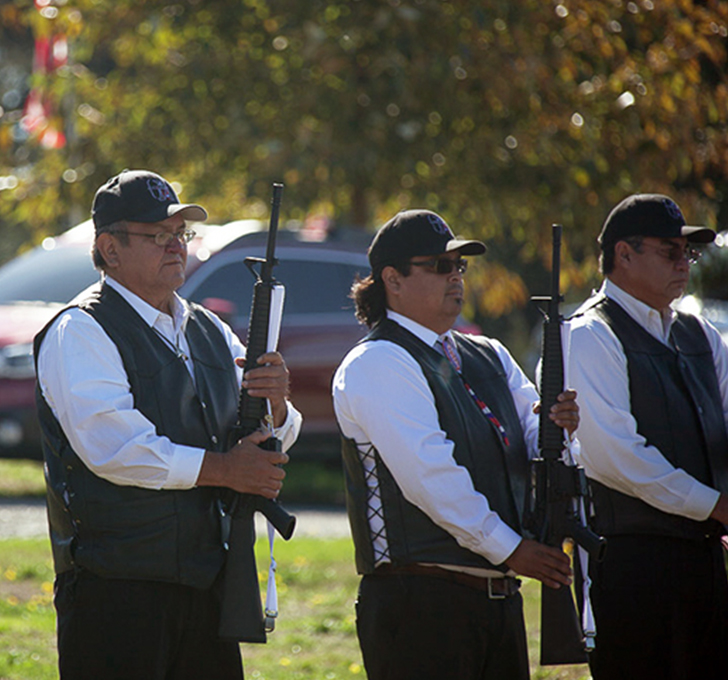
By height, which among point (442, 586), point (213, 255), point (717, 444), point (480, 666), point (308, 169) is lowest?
point (480, 666)

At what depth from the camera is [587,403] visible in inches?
182

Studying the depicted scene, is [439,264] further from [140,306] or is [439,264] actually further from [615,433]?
[140,306]

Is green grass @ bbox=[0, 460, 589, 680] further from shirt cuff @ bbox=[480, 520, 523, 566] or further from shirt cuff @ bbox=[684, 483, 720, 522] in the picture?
shirt cuff @ bbox=[480, 520, 523, 566]

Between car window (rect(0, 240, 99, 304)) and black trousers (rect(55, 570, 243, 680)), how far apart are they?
22.4 ft

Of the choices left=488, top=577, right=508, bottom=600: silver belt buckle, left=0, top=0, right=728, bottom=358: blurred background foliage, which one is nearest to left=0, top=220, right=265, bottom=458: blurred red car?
left=0, top=0, right=728, bottom=358: blurred background foliage

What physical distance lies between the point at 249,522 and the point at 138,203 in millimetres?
1105

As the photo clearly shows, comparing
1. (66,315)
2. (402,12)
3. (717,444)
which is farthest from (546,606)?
(402,12)

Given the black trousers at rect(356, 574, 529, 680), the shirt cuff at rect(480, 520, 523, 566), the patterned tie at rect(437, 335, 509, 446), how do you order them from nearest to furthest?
the shirt cuff at rect(480, 520, 523, 566) < the black trousers at rect(356, 574, 529, 680) < the patterned tie at rect(437, 335, 509, 446)

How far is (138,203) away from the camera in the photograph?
416cm

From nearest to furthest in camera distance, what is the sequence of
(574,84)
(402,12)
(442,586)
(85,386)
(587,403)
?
1. (85,386)
2. (442,586)
3. (587,403)
4. (402,12)
5. (574,84)

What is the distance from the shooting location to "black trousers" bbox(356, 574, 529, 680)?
4105mm

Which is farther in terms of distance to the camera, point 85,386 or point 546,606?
point 546,606

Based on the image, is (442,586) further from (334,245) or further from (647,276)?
(334,245)

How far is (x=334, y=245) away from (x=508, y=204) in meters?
1.54
